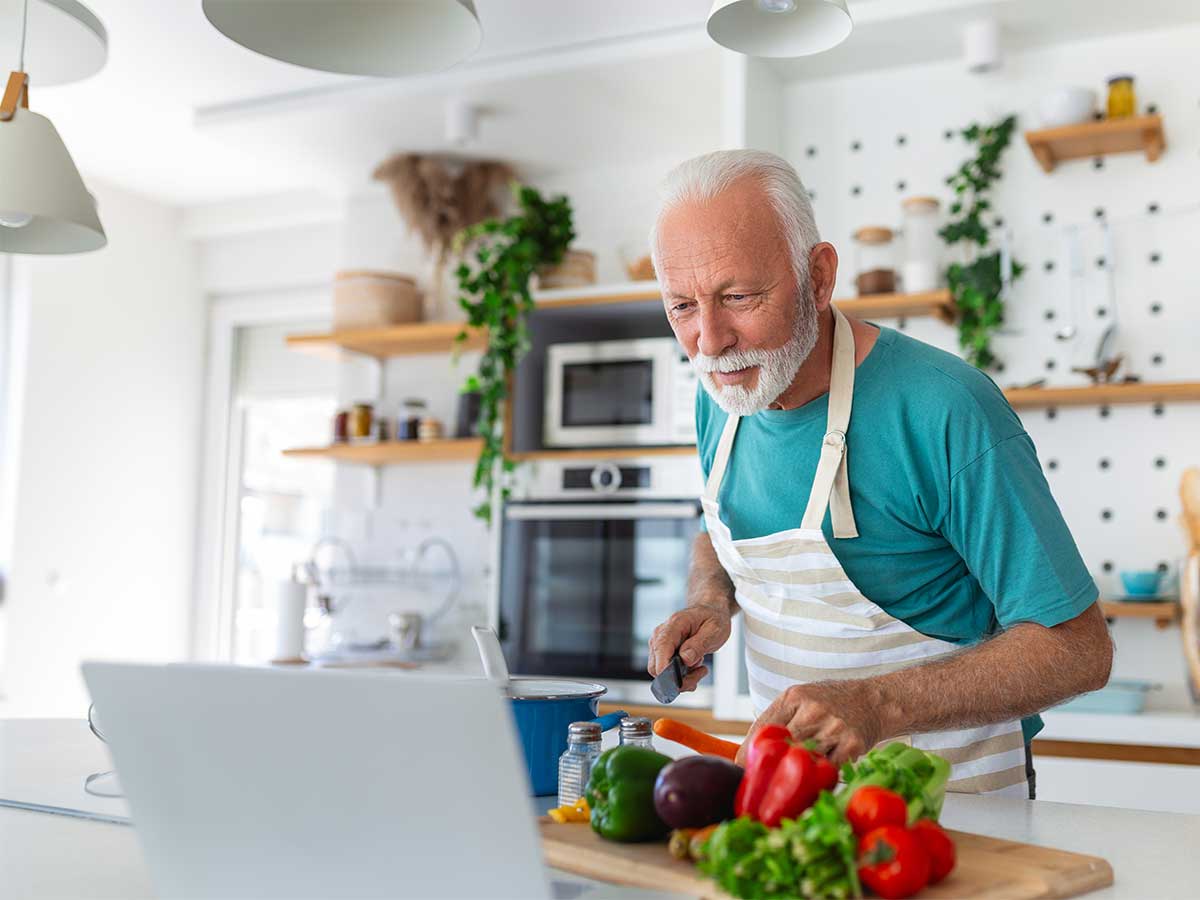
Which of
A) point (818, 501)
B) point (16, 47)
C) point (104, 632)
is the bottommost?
point (104, 632)

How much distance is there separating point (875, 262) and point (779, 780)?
239 cm

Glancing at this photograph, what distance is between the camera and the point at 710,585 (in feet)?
5.72

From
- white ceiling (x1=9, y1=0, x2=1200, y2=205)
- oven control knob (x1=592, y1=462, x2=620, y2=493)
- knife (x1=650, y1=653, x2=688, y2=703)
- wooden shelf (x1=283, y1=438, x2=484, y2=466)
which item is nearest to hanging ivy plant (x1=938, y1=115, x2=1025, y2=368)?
white ceiling (x1=9, y1=0, x2=1200, y2=205)

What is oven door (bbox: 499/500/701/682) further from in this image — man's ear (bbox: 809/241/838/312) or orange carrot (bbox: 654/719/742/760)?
orange carrot (bbox: 654/719/742/760)

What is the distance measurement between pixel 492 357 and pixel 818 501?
6.67 feet

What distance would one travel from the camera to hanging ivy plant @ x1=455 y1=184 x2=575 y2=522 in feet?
11.2

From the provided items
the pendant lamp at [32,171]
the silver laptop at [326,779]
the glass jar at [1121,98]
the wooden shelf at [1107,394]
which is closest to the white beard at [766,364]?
the silver laptop at [326,779]

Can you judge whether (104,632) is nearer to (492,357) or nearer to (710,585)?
(492,357)

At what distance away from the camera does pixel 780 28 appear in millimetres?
1811

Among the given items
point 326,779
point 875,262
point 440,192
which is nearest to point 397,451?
point 440,192

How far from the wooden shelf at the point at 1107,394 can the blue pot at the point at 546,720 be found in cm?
183

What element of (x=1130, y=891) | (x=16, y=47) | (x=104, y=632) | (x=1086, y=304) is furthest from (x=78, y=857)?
(x=104, y=632)

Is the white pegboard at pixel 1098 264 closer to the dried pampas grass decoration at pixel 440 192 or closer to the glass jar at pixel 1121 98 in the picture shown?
the glass jar at pixel 1121 98

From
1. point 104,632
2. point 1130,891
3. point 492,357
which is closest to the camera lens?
point 1130,891
